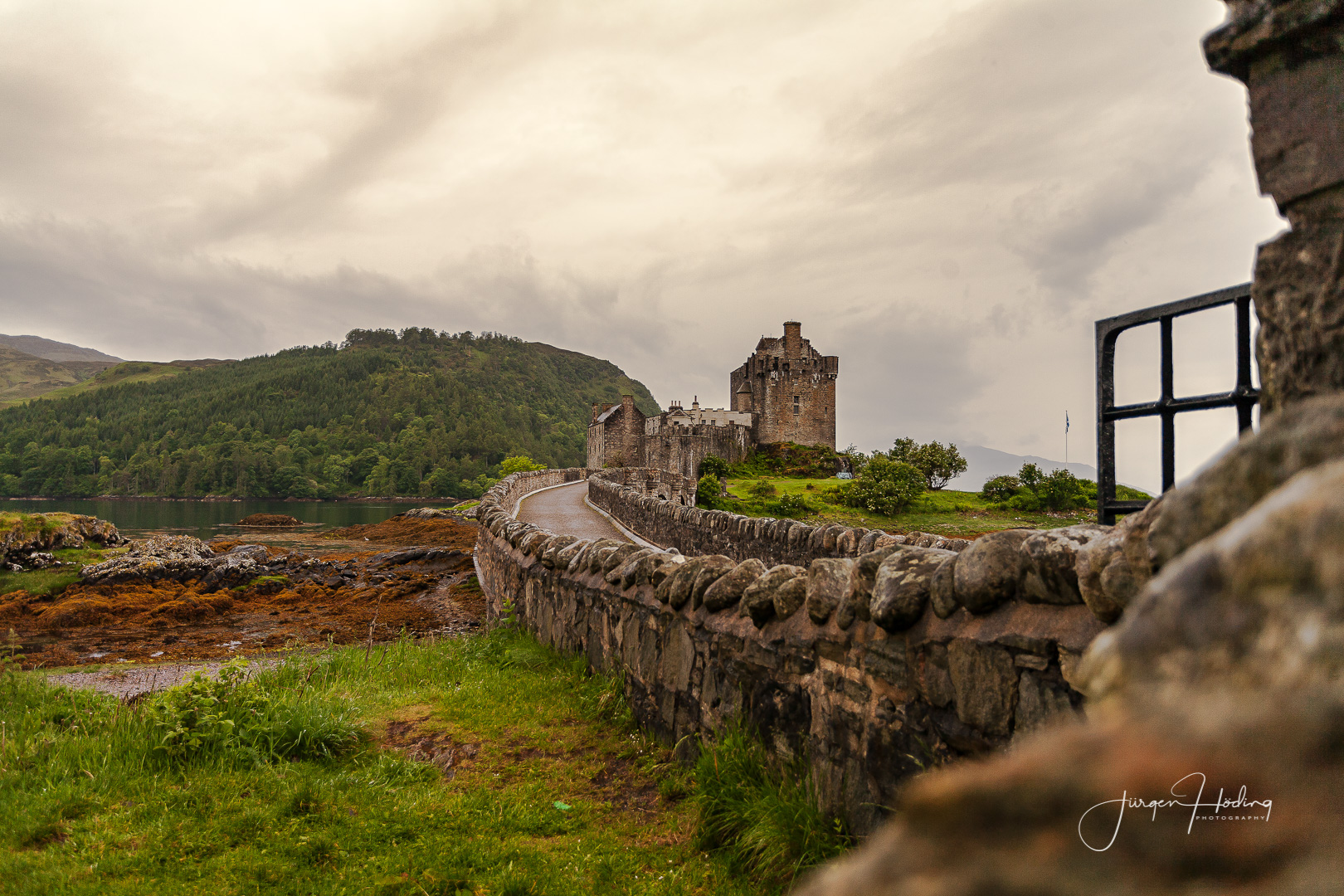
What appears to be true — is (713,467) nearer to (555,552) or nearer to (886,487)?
(886,487)

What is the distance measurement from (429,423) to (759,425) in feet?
247

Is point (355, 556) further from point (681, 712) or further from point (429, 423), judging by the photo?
point (429, 423)

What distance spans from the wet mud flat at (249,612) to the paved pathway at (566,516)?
99.5 inches

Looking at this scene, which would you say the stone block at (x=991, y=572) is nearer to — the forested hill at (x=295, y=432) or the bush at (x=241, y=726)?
the bush at (x=241, y=726)

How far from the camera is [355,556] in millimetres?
25219

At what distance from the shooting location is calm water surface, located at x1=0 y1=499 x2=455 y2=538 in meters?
43.8

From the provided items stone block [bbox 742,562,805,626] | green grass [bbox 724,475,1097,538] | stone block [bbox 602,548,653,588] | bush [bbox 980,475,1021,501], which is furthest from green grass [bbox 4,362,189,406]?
stone block [bbox 742,562,805,626]

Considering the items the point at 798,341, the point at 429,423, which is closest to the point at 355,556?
the point at 798,341

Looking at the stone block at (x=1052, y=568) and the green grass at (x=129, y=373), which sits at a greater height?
the green grass at (x=129, y=373)

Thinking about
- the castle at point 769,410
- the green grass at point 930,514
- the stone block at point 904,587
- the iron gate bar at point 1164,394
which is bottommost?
the green grass at point 930,514

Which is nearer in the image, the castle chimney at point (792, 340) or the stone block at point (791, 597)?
the stone block at point (791, 597)

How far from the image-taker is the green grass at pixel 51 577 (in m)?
17.0

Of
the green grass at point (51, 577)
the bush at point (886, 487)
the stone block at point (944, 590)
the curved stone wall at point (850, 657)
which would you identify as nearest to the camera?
the curved stone wall at point (850, 657)

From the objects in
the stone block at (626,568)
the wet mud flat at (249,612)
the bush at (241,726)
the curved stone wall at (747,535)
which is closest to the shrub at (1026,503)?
the curved stone wall at (747,535)
